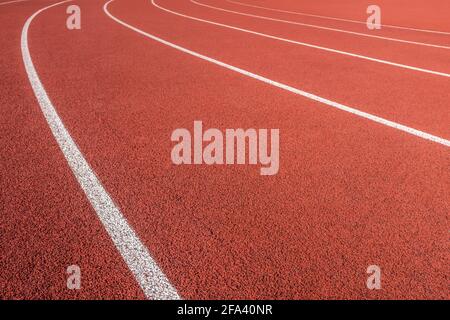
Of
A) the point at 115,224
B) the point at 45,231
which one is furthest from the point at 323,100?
the point at 45,231

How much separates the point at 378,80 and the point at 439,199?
3.88m

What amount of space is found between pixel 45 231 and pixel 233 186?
1555 millimetres

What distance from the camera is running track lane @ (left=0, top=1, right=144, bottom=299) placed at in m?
2.86

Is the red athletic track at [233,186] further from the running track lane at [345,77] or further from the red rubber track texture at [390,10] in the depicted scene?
the red rubber track texture at [390,10]

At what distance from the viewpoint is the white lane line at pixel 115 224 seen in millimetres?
2873

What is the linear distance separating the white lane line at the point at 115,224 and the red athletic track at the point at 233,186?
59mm

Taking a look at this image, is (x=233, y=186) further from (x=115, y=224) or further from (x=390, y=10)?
(x=390, y=10)

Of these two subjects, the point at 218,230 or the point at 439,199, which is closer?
the point at 218,230

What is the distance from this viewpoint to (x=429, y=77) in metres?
7.48

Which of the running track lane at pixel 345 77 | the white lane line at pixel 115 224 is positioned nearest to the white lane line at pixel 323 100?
the running track lane at pixel 345 77

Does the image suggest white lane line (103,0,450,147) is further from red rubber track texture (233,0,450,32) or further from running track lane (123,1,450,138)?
red rubber track texture (233,0,450,32)

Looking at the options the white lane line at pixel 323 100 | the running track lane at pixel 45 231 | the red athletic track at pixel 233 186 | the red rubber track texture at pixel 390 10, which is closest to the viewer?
the running track lane at pixel 45 231
